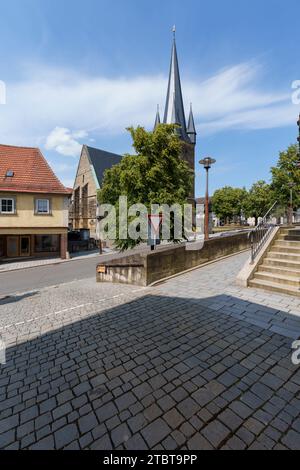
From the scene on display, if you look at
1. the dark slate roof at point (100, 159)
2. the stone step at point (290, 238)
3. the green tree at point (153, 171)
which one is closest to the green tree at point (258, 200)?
the dark slate roof at point (100, 159)

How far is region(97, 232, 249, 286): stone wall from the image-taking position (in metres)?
7.89

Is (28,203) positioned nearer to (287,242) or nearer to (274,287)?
(287,242)

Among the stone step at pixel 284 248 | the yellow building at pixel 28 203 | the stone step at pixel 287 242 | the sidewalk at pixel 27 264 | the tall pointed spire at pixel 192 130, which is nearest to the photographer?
the stone step at pixel 284 248

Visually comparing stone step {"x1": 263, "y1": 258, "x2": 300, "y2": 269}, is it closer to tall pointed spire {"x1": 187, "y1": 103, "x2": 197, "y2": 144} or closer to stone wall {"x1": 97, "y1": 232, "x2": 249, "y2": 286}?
stone wall {"x1": 97, "y1": 232, "x2": 249, "y2": 286}

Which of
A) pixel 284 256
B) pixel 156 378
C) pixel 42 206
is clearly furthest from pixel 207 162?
pixel 42 206

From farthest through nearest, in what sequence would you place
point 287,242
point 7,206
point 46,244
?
1. point 46,244
2. point 7,206
3. point 287,242

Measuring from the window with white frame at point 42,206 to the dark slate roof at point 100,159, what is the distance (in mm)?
17726

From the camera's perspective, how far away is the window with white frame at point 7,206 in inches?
685

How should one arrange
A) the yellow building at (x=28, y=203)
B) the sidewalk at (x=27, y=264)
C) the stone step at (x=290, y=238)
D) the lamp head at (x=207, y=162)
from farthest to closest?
the yellow building at (x=28, y=203) → the sidewalk at (x=27, y=264) → the lamp head at (x=207, y=162) → the stone step at (x=290, y=238)

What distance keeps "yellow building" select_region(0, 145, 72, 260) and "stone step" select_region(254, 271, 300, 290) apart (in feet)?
53.1

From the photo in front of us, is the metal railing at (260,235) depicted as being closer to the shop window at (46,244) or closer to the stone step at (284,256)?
the stone step at (284,256)

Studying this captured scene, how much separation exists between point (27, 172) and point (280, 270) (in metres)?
19.4

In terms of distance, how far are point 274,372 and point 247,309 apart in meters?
2.07

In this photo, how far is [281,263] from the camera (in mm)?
6789
